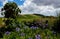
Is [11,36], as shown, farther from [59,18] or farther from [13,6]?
[13,6]

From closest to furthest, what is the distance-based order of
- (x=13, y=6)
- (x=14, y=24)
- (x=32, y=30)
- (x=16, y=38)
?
(x=16, y=38), (x=32, y=30), (x=14, y=24), (x=13, y=6)

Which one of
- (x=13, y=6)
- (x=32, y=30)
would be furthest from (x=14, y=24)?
(x=13, y=6)

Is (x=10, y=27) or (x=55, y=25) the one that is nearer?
(x=10, y=27)

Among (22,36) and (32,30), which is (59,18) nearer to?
(32,30)

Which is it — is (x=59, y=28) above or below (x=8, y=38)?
below

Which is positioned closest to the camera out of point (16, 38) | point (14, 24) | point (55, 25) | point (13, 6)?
point (16, 38)

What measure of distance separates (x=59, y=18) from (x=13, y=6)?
44.6ft

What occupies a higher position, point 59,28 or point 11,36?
point 11,36

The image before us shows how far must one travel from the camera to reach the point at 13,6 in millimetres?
26906

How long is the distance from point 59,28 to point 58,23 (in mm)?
517

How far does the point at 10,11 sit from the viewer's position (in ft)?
97.4

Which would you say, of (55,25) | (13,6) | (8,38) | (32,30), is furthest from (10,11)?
(8,38)

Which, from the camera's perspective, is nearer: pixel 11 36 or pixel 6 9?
pixel 11 36

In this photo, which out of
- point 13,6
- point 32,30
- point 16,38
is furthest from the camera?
point 13,6
